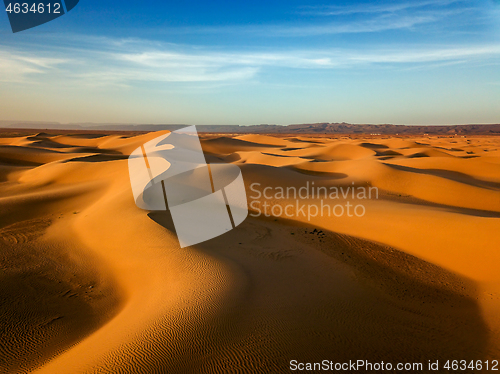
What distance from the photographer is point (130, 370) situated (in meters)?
3.73

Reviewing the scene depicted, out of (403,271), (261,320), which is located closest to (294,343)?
(261,320)

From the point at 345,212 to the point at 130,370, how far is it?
36.3ft

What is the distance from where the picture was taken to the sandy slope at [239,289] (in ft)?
14.3

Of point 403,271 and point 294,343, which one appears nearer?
point 294,343

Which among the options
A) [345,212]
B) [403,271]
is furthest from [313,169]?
[403,271]

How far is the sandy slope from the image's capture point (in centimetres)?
436

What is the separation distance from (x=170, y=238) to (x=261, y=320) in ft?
15.6

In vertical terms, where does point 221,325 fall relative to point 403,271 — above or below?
above

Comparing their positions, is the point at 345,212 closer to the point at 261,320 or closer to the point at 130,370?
the point at 261,320

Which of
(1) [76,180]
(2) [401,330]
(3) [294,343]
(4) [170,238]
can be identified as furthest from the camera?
(1) [76,180]

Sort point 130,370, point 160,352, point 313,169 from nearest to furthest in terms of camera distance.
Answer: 1. point 130,370
2. point 160,352
3. point 313,169

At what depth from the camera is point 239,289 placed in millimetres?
5977

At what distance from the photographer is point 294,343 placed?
14.3 ft

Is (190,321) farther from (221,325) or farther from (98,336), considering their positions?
(98,336)
